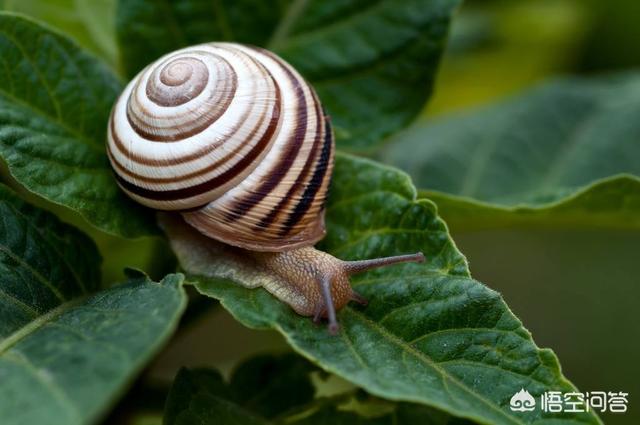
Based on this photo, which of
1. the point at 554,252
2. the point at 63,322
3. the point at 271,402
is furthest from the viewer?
the point at 554,252

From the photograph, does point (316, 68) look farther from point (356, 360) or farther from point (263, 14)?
point (356, 360)

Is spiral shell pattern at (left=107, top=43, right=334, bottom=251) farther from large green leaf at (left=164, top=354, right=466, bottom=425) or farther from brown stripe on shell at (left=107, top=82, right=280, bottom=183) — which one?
large green leaf at (left=164, top=354, right=466, bottom=425)

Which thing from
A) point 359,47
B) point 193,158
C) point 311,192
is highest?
point 359,47

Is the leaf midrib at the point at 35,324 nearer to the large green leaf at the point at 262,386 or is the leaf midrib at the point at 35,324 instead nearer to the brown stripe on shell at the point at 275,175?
the large green leaf at the point at 262,386

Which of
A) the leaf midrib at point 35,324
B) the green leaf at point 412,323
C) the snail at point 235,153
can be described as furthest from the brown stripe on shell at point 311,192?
the leaf midrib at point 35,324

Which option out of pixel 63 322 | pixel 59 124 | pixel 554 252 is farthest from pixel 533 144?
pixel 63 322

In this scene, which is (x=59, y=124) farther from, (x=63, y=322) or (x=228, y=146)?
(x=63, y=322)

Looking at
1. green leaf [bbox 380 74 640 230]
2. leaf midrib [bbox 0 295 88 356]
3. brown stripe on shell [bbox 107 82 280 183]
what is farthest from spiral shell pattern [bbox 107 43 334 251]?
green leaf [bbox 380 74 640 230]

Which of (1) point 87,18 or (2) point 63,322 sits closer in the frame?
(2) point 63,322
